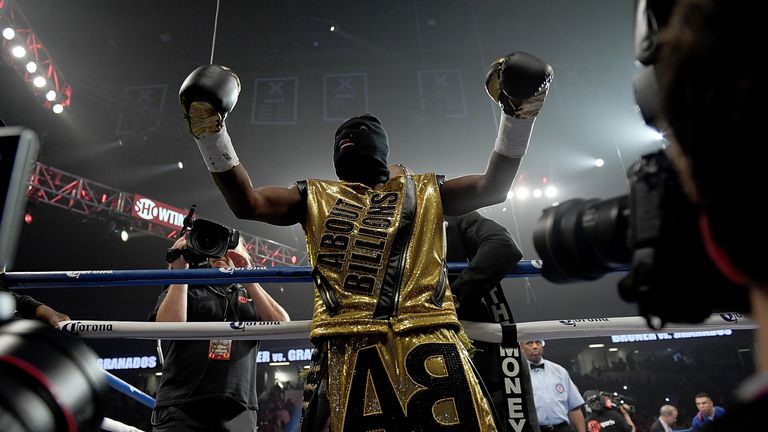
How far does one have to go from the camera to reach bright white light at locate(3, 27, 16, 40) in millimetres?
8161

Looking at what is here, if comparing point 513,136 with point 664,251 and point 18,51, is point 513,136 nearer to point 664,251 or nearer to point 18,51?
point 664,251

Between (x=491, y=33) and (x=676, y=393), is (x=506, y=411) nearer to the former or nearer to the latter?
(x=491, y=33)

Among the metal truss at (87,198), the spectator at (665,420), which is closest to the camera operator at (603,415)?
the spectator at (665,420)

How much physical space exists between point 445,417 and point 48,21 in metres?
11.5

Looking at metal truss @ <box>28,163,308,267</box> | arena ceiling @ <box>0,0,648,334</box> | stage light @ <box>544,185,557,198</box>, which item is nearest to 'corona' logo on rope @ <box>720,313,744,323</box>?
arena ceiling @ <box>0,0,648,334</box>

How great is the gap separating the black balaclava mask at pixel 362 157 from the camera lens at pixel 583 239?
3.74 feet

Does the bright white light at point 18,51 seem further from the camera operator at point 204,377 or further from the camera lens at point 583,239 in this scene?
the camera lens at point 583,239

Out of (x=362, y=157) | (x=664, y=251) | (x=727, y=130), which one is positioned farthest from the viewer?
(x=362, y=157)

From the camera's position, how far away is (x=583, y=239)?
87 centimetres

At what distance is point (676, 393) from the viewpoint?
1603 cm

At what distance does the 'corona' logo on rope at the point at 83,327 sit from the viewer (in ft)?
6.96

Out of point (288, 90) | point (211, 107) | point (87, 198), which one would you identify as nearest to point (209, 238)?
point (211, 107)

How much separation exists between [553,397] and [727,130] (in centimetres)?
509

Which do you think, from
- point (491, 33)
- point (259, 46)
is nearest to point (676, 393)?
point (491, 33)
